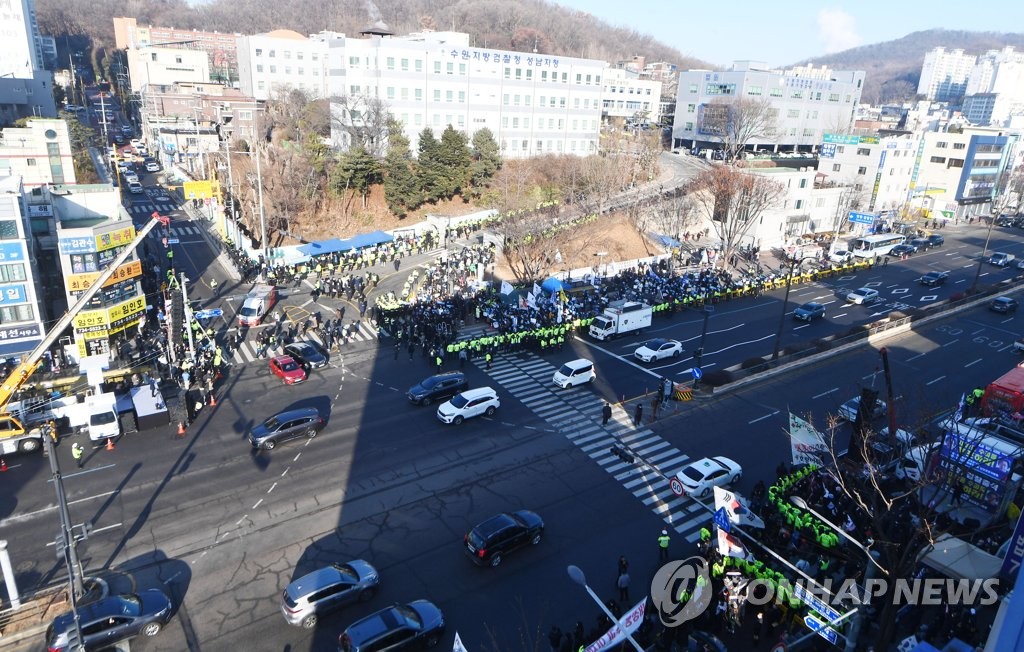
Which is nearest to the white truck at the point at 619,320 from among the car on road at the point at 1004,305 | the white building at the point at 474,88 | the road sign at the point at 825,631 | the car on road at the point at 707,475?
the car on road at the point at 707,475

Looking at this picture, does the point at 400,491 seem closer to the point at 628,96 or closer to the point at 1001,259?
the point at 1001,259

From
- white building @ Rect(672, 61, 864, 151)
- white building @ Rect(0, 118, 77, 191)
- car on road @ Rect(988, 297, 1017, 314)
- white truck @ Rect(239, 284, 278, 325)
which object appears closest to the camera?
white truck @ Rect(239, 284, 278, 325)

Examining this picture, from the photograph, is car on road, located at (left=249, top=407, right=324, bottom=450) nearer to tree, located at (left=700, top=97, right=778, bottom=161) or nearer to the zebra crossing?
the zebra crossing

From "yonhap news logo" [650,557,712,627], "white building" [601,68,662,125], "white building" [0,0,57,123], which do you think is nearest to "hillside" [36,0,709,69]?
"white building" [601,68,662,125]

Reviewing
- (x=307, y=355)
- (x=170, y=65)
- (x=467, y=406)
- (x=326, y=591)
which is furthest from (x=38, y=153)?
(x=170, y=65)

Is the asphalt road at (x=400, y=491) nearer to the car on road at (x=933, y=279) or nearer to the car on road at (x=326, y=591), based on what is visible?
the car on road at (x=326, y=591)

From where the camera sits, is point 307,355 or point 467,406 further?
point 307,355
